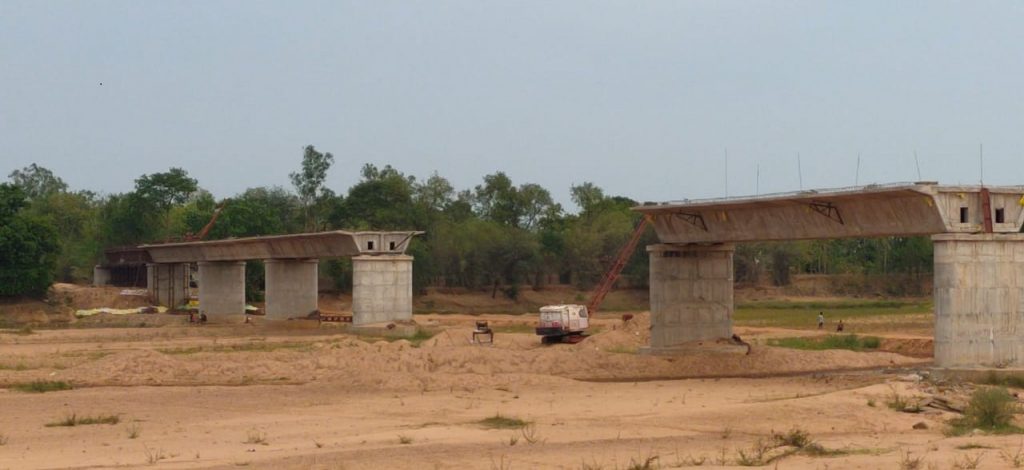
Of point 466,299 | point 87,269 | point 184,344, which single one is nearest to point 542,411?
point 184,344

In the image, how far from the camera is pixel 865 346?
57.5 meters

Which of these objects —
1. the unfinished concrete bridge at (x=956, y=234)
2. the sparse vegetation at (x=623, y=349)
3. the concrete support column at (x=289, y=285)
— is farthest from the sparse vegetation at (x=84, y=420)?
the concrete support column at (x=289, y=285)

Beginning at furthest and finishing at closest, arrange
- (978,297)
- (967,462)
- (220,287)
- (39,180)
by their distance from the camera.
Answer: (39,180), (220,287), (978,297), (967,462)

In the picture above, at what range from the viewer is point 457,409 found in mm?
32625

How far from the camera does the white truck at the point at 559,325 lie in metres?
59.5

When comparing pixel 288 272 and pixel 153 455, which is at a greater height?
pixel 288 272

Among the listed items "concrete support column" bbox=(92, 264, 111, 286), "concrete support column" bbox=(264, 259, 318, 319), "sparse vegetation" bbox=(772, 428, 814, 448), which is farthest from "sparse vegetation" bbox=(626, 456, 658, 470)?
"concrete support column" bbox=(92, 264, 111, 286)

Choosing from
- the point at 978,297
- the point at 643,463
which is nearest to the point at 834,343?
the point at 978,297

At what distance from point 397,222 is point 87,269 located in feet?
106

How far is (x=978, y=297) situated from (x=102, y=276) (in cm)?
9830

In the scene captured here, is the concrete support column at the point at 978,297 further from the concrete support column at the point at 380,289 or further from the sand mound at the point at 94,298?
the sand mound at the point at 94,298

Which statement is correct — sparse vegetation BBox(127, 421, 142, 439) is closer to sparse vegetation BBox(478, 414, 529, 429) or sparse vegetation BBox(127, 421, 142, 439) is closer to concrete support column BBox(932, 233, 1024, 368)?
sparse vegetation BBox(478, 414, 529, 429)

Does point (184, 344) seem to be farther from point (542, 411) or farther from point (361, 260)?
point (542, 411)

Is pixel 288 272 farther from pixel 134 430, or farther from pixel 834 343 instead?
pixel 134 430
